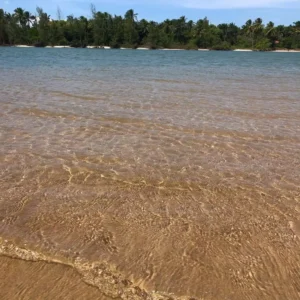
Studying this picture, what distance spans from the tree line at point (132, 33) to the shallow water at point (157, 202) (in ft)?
437

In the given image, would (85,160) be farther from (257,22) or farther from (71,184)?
(257,22)

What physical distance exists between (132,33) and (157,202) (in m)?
140

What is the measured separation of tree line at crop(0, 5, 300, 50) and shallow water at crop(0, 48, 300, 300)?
13310cm

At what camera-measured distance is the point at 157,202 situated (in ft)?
15.7

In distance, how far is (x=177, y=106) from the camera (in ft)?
38.8

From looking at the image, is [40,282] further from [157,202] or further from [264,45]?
[264,45]

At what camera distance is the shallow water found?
332 cm

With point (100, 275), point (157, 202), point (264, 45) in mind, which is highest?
point (100, 275)

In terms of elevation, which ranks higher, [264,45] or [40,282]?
[40,282]

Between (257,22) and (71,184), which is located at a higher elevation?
(71,184)

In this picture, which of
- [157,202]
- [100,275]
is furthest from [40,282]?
[157,202]

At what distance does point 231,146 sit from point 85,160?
3391mm

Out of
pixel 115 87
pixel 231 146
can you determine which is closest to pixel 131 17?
pixel 115 87

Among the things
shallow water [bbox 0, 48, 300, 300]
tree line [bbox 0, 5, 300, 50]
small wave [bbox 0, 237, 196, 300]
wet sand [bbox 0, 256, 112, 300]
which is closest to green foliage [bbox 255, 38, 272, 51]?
tree line [bbox 0, 5, 300, 50]
